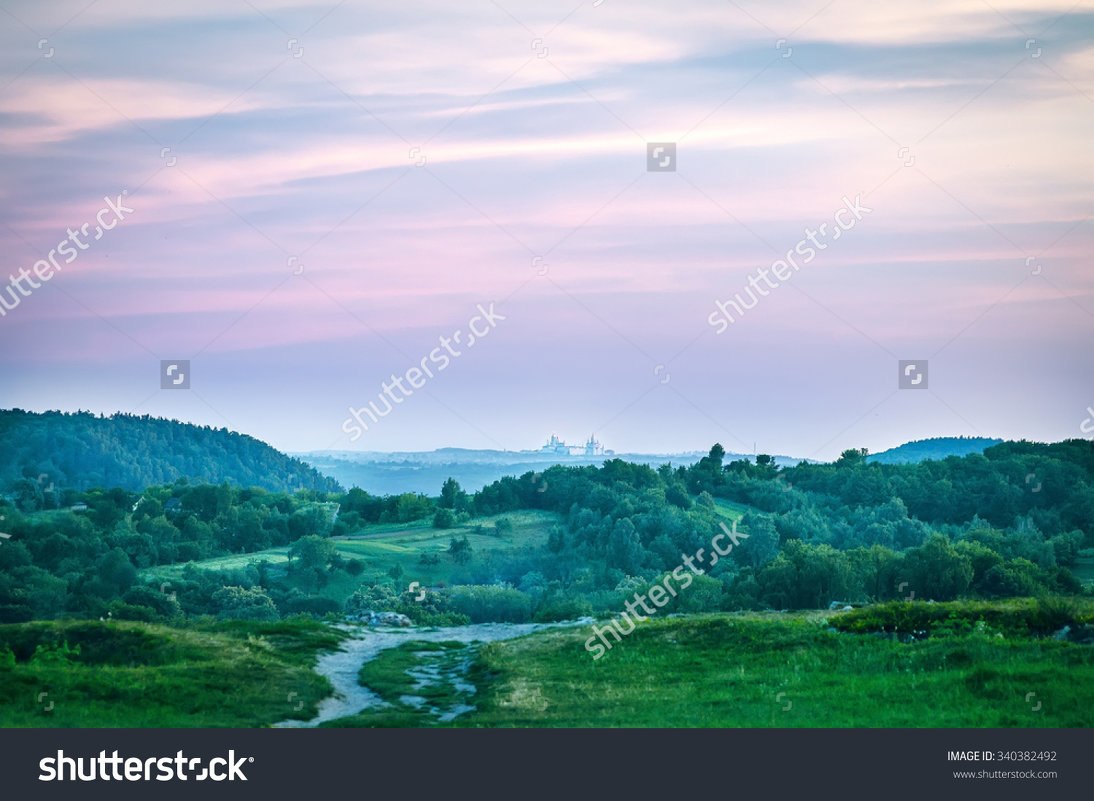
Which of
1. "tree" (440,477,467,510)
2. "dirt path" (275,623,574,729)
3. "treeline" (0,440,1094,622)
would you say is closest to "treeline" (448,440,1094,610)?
"treeline" (0,440,1094,622)

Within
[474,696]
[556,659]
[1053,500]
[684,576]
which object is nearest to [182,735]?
[474,696]

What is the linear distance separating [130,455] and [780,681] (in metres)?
121

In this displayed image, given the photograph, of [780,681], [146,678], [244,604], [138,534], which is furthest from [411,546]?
[780,681]

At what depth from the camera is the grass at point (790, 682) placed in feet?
76.0

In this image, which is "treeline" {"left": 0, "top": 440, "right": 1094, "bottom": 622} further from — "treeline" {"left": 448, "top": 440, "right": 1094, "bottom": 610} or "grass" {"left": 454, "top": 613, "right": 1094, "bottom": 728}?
"grass" {"left": 454, "top": 613, "right": 1094, "bottom": 728}

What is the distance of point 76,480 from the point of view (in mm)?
118750

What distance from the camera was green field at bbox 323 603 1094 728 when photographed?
23.2m

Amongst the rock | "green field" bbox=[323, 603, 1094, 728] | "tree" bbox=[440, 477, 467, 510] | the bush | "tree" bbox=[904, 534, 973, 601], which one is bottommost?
the bush

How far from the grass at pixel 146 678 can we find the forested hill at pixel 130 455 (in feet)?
265

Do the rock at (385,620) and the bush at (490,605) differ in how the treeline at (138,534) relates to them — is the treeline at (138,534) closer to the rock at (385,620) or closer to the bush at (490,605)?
the bush at (490,605)

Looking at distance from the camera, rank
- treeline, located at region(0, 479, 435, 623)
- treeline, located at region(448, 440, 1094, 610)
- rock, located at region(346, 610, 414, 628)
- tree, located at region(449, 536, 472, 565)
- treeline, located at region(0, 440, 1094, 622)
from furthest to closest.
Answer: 1. tree, located at region(449, 536, 472, 565)
2. treeline, located at region(448, 440, 1094, 610)
3. treeline, located at region(0, 479, 435, 623)
4. treeline, located at region(0, 440, 1094, 622)
5. rock, located at region(346, 610, 414, 628)

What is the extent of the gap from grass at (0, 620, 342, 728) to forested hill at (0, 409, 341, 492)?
265ft

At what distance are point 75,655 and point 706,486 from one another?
86.9 m

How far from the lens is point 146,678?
27.1m
